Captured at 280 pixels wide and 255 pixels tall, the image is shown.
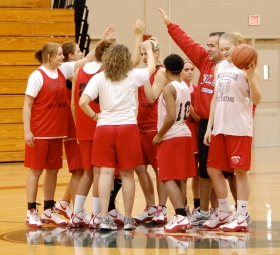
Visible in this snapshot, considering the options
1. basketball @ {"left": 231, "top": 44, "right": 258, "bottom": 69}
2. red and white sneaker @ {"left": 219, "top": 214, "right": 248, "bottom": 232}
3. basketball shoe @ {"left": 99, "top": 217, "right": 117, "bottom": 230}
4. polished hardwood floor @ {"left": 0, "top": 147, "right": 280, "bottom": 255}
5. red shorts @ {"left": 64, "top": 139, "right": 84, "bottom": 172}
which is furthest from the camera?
red shorts @ {"left": 64, "top": 139, "right": 84, "bottom": 172}

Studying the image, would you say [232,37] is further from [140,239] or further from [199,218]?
[140,239]

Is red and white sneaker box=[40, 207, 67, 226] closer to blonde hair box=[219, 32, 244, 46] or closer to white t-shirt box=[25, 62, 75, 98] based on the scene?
white t-shirt box=[25, 62, 75, 98]

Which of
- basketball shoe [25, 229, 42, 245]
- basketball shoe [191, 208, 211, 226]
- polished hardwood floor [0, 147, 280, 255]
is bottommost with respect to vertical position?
basketball shoe [25, 229, 42, 245]

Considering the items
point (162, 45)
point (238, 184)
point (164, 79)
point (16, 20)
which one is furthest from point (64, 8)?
point (238, 184)

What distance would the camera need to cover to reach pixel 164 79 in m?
5.88

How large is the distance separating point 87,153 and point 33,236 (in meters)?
0.85

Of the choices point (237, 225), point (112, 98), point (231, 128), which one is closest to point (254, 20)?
point (231, 128)

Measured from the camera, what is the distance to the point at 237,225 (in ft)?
17.4

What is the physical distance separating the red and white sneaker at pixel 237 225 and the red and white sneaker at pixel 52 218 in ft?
4.73

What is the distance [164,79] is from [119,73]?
0.59 m

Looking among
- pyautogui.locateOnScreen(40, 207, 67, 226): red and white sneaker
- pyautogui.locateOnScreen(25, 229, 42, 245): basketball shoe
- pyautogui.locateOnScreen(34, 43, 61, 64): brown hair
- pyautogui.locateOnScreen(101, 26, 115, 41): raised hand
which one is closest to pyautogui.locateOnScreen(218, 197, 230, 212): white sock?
pyautogui.locateOnScreen(40, 207, 67, 226): red and white sneaker

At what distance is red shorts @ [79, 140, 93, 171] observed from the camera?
224 inches

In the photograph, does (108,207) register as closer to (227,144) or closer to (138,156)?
(138,156)

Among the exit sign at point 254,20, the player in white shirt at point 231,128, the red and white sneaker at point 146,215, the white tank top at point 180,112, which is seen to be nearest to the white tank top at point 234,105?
the player in white shirt at point 231,128
